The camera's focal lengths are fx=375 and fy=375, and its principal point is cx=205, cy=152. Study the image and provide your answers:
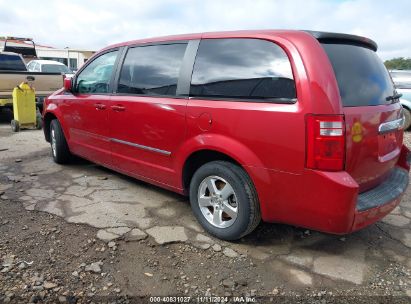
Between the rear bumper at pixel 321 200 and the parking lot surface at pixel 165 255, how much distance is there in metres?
0.38

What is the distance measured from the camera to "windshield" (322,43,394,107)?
8.64 ft

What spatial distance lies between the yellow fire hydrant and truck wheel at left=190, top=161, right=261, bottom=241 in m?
6.26

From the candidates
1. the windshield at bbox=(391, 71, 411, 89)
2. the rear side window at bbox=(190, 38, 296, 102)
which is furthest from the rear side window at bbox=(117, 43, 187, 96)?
the windshield at bbox=(391, 71, 411, 89)

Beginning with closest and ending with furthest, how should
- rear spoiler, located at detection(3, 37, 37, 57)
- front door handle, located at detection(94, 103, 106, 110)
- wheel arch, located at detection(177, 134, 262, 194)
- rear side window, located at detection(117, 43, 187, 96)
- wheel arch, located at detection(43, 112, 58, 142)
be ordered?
wheel arch, located at detection(177, 134, 262, 194) < rear side window, located at detection(117, 43, 187, 96) < front door handle, located at detection(94, 103, 106, 110) < wheel arch, located at detection(43, 112, 58, 142) < rear spoiler, located at detection(3, 37, 37, 57)

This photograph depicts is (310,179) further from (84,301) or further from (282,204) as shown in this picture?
(84,301)

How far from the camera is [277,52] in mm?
2727

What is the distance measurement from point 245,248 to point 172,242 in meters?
0.60

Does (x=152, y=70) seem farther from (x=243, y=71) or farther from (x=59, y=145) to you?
(x=59, y=145)

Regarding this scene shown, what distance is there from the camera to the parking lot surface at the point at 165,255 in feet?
8.25

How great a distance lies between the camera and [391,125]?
298cm

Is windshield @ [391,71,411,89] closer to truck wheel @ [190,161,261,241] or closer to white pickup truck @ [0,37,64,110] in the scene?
truck wheel @ [190,161,261,241]

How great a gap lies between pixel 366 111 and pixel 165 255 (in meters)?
1.84

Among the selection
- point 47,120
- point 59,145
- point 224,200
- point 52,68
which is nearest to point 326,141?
point 224,200

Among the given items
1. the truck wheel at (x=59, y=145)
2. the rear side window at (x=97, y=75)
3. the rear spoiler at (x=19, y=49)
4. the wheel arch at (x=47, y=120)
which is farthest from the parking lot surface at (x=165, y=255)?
the rear spoiler at (x=19, y=49)
